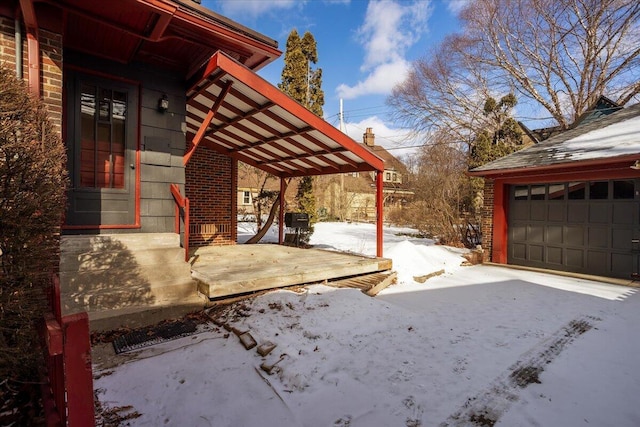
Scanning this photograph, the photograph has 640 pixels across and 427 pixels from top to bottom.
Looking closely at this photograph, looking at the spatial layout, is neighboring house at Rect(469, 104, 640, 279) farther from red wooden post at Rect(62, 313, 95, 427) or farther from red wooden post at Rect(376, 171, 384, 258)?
red wooden post at Rect(62, 313, 95, 427)

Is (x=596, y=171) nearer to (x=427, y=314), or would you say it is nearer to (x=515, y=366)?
(x=427, y=314)

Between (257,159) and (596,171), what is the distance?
8.12 metres

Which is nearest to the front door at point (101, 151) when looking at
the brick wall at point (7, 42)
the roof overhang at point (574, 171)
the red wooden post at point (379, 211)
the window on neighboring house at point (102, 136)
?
the window on neighboring house at point (102, 136)

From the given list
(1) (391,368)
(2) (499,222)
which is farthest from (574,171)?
(1) (391,368)

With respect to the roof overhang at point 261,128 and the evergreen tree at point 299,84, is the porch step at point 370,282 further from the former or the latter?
the evergreen tree at point 299,84

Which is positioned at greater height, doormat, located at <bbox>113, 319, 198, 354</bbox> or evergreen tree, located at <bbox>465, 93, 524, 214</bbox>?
evergreen tree, located at <bbox>465, 93, 524, 214</bbox>

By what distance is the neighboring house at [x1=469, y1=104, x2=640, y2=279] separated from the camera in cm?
706

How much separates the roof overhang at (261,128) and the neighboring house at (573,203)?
13.7 ft

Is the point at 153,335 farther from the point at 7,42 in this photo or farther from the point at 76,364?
the point at 7,42

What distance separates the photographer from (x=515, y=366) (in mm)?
3359

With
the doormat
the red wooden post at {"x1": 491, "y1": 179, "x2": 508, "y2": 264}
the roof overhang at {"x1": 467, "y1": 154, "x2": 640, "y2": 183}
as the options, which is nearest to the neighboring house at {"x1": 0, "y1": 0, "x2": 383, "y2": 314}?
the doormat

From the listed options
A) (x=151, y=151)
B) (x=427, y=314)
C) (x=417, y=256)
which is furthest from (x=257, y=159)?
(x=427, y=314)

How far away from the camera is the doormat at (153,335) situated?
3338 mm

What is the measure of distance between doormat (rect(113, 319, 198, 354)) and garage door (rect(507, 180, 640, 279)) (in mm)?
8432
